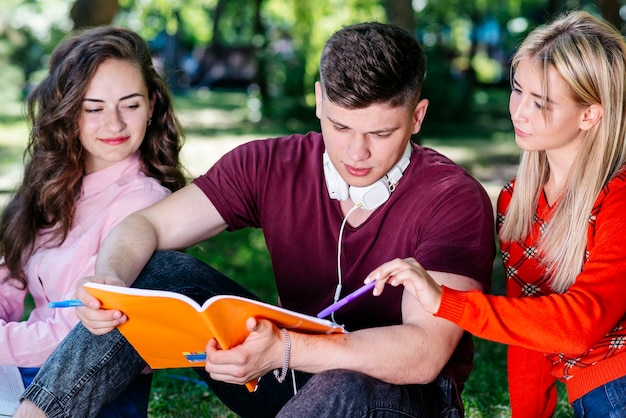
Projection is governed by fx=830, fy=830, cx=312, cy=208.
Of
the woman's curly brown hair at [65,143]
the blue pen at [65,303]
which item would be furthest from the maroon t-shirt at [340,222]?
the blue pen at [65,303]

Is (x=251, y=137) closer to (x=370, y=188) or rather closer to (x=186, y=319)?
(x=370, y=188)

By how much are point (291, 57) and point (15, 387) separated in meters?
15.3

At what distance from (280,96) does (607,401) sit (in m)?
15.5

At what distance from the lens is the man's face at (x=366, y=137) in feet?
8.73

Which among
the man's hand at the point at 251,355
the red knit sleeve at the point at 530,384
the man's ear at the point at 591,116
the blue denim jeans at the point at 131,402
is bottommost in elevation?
the blue denim jeans at the point at 131,402

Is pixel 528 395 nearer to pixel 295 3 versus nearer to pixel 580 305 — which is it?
pixel 580 305

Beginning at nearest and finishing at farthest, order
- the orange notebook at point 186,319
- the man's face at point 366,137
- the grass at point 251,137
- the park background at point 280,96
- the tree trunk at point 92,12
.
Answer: the orange notebook at point 186,319
the man's face at point 366,137
the grass at point 251,137
the park background at point 280,96
the tree trunk at point 92,12

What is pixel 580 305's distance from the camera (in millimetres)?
2328

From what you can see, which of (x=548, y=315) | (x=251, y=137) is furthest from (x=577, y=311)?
(x=251, y=137)

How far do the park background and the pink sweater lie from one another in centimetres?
60

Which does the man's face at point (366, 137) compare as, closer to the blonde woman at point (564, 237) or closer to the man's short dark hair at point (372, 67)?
the man's short dark hair at point (372, 67)

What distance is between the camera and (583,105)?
2559 millimetres

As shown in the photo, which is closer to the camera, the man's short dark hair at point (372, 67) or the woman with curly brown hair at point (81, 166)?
the man's short dark hair at point (372, 67)

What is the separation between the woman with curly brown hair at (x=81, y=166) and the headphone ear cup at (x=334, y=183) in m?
0.76
